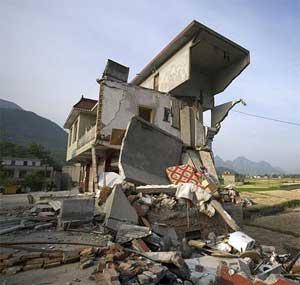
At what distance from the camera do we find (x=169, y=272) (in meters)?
4.09

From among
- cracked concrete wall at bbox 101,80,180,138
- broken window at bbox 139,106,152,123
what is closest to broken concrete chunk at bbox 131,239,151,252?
cracked concrete wall at bbox 101,80,180,138

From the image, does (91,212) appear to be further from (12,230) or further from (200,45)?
(200,45)

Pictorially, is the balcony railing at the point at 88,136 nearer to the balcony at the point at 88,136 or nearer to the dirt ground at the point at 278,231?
the balcony at the point at 88,136

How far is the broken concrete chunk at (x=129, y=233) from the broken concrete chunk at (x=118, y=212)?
48cm

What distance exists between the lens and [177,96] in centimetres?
1418

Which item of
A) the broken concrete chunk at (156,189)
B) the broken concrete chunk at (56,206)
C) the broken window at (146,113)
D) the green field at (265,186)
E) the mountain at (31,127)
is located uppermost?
the mountain at (31,127)

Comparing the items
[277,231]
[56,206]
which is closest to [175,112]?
[277,231]

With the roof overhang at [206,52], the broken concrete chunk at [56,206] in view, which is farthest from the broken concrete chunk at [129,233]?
the roof overhang at [206,52]

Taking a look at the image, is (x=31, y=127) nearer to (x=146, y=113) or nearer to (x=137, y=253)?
(x=146, y=113)

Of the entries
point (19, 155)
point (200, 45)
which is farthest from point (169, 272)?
point (19, 155)

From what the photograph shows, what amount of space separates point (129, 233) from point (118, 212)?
1228mm

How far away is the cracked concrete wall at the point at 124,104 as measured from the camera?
11.7 metres

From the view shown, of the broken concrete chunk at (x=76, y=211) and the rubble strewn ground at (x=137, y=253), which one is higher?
the broken concrete chunk at (x=76, y=211)

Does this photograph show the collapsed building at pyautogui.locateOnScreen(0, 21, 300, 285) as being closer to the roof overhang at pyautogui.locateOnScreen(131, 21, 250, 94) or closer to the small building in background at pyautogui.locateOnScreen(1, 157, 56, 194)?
the roof overhang at pyautogui.locateOnScreen(131, 21, 250, 94)
